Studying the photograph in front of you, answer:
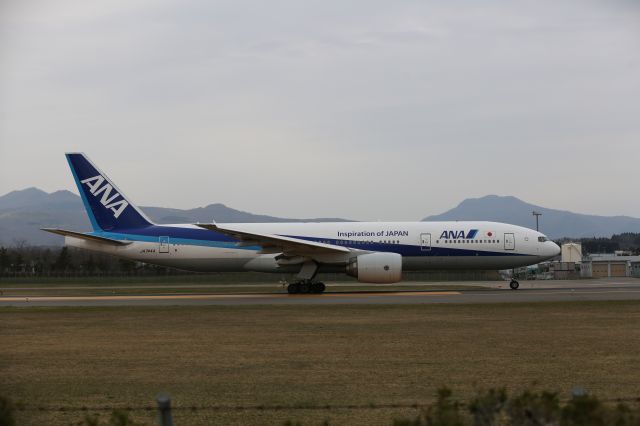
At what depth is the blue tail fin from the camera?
36.5 meters

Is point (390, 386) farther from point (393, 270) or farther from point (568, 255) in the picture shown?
point (568, 255)

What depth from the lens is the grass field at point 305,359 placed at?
387 inches

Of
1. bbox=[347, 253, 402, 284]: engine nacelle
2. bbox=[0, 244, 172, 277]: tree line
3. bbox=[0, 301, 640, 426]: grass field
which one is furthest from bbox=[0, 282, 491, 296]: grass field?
bbox=[0, 244, 172, 277]: tree line

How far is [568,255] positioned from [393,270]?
53494mm

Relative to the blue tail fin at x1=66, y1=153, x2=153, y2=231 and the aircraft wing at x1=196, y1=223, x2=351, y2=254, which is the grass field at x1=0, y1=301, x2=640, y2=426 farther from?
the blue tail fin at x1=66, y1=153, x2=153, y2=231

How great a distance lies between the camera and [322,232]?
35250 millimetres

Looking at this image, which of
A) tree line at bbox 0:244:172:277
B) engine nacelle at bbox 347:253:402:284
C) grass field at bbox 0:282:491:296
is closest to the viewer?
engine nacelle at bbox 347:253:402:284

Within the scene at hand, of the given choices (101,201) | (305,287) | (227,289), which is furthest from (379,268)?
(101,201)

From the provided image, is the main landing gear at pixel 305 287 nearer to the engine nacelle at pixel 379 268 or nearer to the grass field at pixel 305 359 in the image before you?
the engine nacelle at pixel 379 268

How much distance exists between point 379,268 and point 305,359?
62.4ft

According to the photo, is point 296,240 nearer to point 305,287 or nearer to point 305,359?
point 305,287

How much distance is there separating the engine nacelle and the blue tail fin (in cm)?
1131

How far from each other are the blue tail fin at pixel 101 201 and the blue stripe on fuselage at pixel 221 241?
460mm

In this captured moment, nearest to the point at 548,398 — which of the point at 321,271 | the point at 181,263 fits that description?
the point at 321,271
